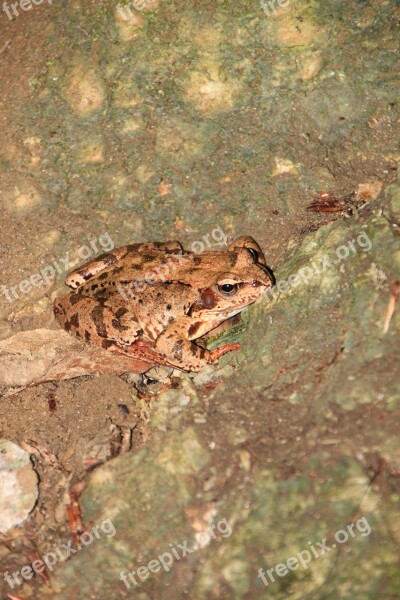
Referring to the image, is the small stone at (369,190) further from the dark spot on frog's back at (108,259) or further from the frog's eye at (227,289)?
the dark spot on frog's back at (108,259)

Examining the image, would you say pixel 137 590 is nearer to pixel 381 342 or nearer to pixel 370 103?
pixel 381 342

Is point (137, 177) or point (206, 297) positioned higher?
point (137, 177)

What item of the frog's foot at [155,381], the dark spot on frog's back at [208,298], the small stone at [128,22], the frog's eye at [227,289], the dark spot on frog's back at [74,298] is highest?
the small stone at [128,22]

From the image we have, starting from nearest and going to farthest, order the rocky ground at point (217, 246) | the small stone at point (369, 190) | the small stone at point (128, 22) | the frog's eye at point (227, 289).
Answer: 1. the rocky ground at point (217, 246)
2. the small stone at point (369, 190)
3. the frog's eye at point (227, 289)
4. the small stone at point (128, 22)

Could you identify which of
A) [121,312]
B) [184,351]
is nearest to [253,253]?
[184,351]

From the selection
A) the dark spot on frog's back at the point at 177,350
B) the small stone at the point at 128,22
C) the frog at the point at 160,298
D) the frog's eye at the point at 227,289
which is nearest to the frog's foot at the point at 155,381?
the frog at the point at 160,298

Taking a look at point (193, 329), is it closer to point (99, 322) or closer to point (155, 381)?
point (155, 381)

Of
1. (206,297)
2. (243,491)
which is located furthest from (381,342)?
(206,297)

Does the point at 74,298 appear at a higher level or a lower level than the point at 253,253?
higher
